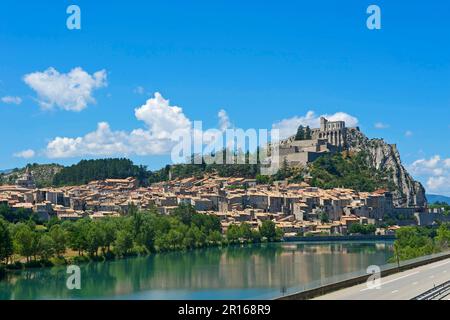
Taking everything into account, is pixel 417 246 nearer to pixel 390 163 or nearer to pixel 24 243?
pixel 24 243

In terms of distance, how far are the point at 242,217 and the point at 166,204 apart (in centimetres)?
686

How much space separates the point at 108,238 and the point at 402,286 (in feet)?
75.5

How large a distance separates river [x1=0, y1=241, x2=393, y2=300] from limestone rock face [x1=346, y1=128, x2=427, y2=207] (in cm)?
4001

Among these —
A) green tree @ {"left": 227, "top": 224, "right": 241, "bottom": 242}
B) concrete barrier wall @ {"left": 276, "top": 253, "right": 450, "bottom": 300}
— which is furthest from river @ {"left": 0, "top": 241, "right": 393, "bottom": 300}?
green tree @ {"left": 227, "top": 224, "right": 241, "bottom": 242}

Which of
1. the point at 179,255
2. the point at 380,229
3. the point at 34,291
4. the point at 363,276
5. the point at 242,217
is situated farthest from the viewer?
the point at 380,229

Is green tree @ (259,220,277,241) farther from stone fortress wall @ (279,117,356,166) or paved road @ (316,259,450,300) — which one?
paved road @ (316,259,450,300)

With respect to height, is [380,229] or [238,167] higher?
[238,167]

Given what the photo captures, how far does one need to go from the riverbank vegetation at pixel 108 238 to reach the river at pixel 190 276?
3.32 ft

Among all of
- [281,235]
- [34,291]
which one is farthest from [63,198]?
[34,291]

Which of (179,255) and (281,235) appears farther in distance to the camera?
(281,235)

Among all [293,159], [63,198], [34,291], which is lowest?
[34,291]

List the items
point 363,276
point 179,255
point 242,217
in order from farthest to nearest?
point 242,217
point 179,255
point 363,276
